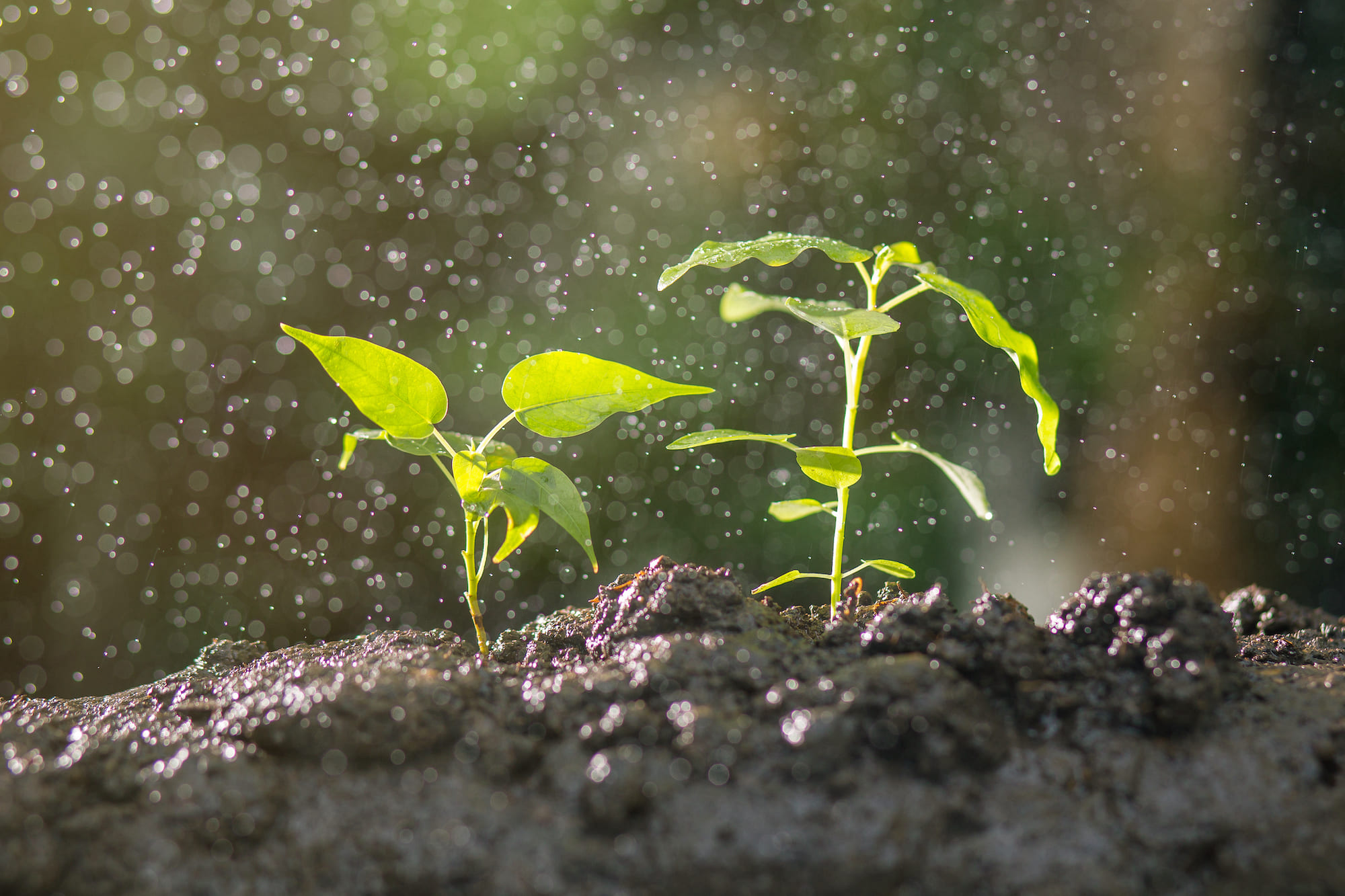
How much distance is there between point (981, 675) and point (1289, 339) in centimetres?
109

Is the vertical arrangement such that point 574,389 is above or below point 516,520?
above

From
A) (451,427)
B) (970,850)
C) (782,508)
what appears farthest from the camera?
(451,427)

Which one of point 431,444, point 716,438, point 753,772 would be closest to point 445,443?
point 431,444

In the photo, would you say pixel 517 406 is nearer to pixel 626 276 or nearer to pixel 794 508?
pixel 794 508

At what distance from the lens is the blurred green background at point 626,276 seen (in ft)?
3.79

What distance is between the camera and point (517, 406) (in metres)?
0.55

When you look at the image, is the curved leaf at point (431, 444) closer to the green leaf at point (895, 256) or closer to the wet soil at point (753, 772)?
the wet soil at point (753, 772)

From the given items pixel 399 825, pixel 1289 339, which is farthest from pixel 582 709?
pixel 1289 339

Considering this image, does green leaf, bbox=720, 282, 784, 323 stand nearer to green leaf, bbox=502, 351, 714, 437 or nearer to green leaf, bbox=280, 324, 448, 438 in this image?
green leaf, bbox=502, 351, 714, 437

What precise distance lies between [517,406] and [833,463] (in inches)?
8.8

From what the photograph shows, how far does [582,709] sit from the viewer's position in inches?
17.5

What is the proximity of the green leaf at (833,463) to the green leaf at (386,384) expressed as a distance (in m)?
0.26

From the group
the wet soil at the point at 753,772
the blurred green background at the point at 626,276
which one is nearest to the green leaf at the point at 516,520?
the wet soil at the point at 753,772

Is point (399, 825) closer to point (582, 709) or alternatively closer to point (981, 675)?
point (582, 709)
